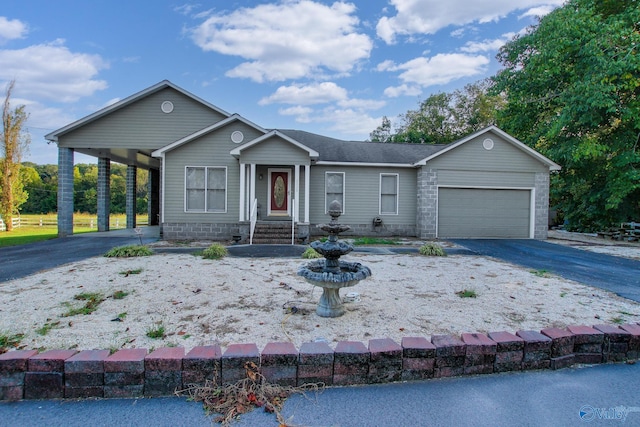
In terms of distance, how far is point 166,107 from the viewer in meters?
12.8

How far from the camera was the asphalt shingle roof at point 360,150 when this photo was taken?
1364cm

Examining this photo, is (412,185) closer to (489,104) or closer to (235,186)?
(235,186)

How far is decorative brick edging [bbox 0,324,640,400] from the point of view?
99.9 inches

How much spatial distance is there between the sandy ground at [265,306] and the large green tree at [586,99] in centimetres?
970

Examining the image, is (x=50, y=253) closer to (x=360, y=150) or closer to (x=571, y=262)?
(x=360, y=150)

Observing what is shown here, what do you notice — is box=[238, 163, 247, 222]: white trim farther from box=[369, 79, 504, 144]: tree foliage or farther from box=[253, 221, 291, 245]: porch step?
box=[369, 79, 504, 144]: tree foliage

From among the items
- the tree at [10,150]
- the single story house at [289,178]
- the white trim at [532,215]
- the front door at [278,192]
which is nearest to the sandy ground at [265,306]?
the single story house at [289,178]

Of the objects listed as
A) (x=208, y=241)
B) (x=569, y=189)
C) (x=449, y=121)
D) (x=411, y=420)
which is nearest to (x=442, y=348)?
(x=411, y=420)

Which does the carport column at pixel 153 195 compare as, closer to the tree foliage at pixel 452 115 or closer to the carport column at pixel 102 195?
the carport column at pixel 102 195

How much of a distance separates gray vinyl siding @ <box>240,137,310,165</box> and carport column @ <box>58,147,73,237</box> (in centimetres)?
684

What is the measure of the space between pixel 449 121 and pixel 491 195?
56.5ft

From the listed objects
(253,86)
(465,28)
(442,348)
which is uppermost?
(465,28)

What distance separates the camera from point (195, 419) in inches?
90.1

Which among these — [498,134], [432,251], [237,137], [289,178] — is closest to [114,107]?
[237,137]
